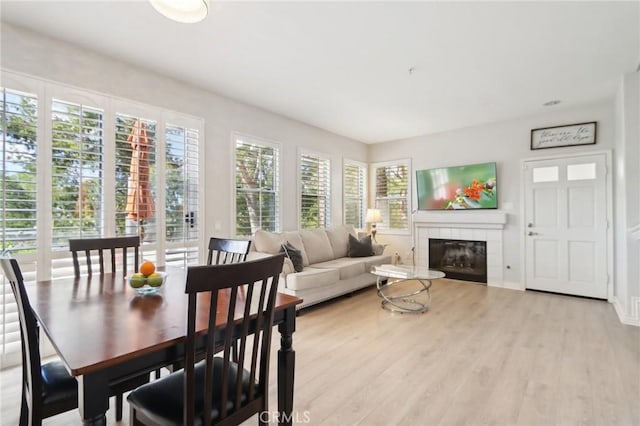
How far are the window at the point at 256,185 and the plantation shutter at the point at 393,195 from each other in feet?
8.83

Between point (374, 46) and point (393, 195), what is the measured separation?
3.93m

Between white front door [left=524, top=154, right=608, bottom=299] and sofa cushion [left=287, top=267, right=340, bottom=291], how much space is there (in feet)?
10.8

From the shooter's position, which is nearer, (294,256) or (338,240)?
(294,256)

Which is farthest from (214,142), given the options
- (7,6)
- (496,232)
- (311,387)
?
(496,232)

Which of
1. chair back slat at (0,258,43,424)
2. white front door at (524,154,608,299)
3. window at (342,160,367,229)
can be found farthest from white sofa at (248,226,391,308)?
chair back slat at (0,258,43,424)

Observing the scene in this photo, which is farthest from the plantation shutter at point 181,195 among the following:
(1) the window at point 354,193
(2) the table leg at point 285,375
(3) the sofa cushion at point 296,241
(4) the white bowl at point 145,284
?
(1) the window at point 354,193

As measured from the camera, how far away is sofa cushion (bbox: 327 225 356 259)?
5.11m

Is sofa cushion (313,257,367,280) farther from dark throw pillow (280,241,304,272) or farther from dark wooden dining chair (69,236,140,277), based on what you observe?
dark wooden dining chair (69,236,140,277)

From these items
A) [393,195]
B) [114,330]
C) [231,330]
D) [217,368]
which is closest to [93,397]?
[114,330]

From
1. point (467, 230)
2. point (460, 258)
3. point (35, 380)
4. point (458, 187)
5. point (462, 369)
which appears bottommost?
point (462, 369)

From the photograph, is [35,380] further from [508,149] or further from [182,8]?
[508,149]

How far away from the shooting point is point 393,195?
643cm

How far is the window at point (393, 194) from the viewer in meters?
6.27

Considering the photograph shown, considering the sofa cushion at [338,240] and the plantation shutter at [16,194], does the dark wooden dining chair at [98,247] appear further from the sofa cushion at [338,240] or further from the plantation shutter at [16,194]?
the sofa cushion at [338,240]
